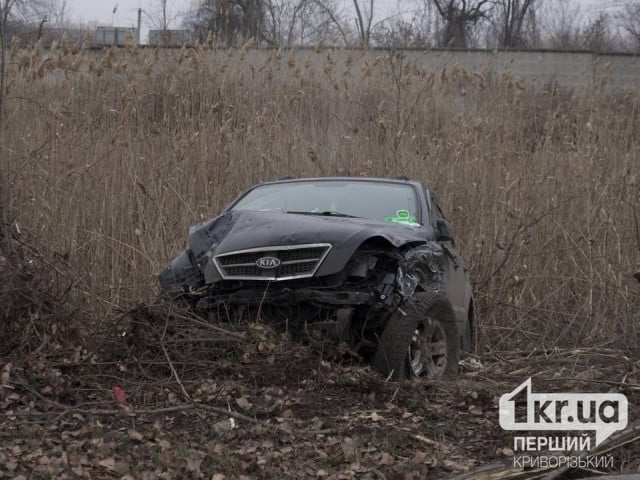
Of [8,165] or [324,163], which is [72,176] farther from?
[324,163]

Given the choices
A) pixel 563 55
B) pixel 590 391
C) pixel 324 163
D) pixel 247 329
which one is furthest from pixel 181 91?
pixel 563 55

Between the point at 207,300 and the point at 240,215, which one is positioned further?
the point at 240,215

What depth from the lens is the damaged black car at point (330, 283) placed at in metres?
5.96

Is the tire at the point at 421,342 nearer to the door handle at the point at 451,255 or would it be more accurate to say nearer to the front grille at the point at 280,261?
the front grille at the point at 280,261

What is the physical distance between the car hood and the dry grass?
1860 millimetres

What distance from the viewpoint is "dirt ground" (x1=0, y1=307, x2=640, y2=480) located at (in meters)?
4.45

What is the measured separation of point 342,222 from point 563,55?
1515cm

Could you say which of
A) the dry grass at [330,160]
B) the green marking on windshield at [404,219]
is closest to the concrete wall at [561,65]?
the dry grass at [330,160]

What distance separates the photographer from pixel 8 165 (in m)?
10.1

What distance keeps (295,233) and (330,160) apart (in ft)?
19.7

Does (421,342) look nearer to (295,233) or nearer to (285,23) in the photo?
(295,233)

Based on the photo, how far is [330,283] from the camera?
5.98m

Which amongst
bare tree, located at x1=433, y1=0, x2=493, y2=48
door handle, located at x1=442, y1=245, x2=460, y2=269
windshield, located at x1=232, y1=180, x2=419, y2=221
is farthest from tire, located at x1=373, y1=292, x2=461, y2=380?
bare tree, located at x1=433, y1=0, x2=493, y2=48

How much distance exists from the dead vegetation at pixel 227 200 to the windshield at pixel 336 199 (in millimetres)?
1463
